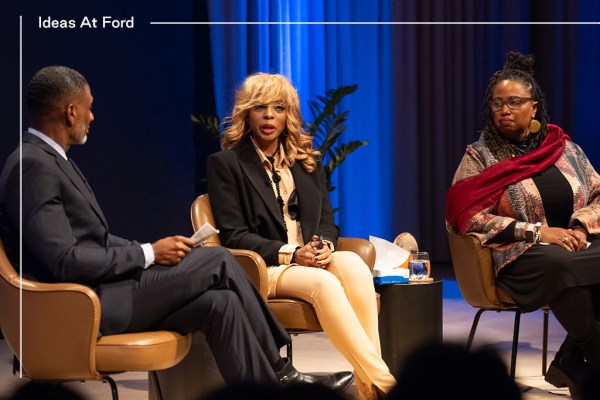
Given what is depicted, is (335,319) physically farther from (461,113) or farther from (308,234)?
(461,113)

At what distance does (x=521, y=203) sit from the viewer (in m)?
4.68

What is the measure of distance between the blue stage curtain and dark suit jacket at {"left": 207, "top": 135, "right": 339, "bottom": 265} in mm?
2874

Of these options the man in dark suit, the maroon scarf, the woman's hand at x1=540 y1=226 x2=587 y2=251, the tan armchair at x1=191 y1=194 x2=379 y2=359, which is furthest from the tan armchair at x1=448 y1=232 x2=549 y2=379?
the man in dark suit

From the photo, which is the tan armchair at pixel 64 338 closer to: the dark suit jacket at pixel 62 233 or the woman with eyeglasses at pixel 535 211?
the dark suit jacket at pixel 62 233

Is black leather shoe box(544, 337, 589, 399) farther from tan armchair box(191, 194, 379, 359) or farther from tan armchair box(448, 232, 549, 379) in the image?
tan armchair box(191, 194, 379, 359)

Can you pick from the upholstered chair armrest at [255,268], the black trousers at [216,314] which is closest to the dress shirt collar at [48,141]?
the black trousers at [216,314]

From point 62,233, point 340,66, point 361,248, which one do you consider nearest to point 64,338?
point 62,233

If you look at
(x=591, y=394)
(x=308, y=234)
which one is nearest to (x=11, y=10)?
(x=308, y=234)

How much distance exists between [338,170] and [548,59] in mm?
1951

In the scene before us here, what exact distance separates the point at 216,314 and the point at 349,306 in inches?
26.3

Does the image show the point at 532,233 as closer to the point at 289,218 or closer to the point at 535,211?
the point at 535,211

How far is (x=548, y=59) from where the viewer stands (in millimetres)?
8297

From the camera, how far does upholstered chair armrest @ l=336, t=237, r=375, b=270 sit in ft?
14.9

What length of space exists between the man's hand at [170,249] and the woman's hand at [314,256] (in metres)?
0.71
